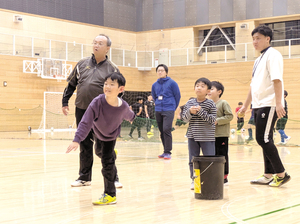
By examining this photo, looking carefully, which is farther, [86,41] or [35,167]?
[86,41]

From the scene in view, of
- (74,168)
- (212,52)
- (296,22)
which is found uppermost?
(296,22)

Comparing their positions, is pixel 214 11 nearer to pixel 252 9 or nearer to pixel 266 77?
pixel 252 9

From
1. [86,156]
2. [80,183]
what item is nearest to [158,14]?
[86,156]

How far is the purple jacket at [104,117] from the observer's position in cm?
371

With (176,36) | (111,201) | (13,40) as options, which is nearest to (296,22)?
(176,36)

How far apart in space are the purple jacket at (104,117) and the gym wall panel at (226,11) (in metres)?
22.4

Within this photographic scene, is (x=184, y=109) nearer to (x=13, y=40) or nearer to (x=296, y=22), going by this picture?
(x=13, y=40)

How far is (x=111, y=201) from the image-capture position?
3.78m

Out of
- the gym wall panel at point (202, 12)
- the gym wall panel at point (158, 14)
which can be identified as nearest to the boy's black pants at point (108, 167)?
the gym wall panel at point (202, 12)

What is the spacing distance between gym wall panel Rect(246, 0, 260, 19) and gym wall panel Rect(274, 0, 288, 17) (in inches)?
37.2

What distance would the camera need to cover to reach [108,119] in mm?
3828

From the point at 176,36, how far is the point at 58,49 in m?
8.06

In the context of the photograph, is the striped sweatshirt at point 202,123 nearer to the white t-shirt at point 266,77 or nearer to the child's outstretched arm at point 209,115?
the child's outstretched arm at point 209,115

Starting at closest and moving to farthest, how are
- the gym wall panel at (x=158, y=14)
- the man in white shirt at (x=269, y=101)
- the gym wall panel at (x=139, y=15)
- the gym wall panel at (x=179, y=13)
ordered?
the man in white shirt at (x=269, y=101)
the gym wall panel at (x=179, y=13)
the gym wall panel at (x=158, y=14)
the gym wall panel at (x=139, y=15)
